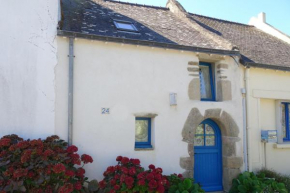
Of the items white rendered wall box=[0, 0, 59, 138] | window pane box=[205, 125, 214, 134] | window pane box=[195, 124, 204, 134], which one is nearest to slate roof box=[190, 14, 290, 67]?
window pane box=[205, 125, 214, 134]

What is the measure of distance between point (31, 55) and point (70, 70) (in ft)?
2.78

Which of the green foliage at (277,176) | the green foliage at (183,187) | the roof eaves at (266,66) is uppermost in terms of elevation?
the roof eaves at (266,66)

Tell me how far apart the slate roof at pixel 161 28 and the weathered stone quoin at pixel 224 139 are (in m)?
1.78

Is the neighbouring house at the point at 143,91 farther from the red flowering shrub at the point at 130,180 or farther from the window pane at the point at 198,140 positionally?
the red flowering shrub at the point at 130,180

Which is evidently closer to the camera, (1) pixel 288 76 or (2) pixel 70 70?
(2) pixel 70 70

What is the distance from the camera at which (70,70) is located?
6133 millimetres

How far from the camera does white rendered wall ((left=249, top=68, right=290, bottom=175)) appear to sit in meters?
8.19

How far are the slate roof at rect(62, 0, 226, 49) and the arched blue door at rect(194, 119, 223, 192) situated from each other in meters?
2.23

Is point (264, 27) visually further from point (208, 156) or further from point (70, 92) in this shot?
point (70, 92)

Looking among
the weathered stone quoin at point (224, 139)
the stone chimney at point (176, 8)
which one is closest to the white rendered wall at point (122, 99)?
the weathered stone quoin at point (224, 139)

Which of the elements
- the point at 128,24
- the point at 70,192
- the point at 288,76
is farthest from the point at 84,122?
the point at 288,76

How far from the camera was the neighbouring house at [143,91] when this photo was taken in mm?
5953

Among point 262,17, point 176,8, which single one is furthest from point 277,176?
point 262,17

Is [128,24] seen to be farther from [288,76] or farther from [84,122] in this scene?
[288,76]
